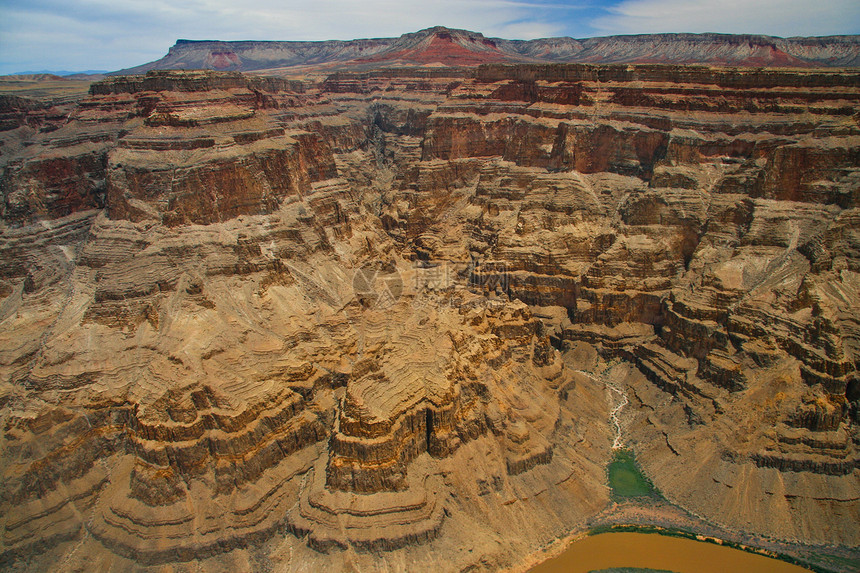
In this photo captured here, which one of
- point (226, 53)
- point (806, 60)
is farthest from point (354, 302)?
point (226, 53)

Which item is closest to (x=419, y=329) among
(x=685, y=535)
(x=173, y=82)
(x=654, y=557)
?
(x=654, y=557)

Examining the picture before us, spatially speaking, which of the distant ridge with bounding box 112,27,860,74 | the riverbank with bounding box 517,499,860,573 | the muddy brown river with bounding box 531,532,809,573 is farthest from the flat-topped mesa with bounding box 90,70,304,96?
the distant ridge with bounding box 112,27,860,74

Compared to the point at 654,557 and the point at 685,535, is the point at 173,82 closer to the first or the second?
the point at 654,557

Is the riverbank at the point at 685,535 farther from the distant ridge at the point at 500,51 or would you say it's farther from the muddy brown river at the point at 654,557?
the distant ridge at the point at 500,51

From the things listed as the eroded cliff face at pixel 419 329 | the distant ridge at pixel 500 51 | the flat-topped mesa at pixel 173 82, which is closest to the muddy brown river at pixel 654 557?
the eroded cliff face at pixel 419 329

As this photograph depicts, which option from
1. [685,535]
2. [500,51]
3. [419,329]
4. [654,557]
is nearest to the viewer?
[654,557]

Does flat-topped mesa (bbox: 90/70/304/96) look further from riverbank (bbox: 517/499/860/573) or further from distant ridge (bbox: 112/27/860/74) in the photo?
distant ridge (bbox: 112/27/860/74)
